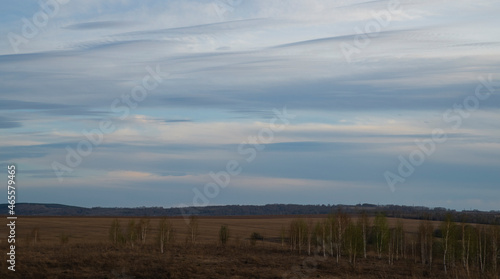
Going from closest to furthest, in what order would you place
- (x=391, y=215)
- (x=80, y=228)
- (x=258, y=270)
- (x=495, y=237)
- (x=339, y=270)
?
(x=258, y=270), (x=339, y=270), (x=495, y=237), (x=80, y=228), (x=391, y=215)

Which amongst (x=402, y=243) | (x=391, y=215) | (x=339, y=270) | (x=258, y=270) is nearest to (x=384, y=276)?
(x=339, y=270)

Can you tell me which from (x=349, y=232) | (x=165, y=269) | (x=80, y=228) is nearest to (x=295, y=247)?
(x=349, y=232)

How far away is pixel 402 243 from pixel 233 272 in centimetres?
3616

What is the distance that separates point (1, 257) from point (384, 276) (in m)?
31.3

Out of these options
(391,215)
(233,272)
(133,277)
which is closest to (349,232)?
(233,272)

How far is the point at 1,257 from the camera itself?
144 feet

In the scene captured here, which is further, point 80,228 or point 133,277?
point 80,228

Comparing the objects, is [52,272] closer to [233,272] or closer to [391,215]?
[233,272]

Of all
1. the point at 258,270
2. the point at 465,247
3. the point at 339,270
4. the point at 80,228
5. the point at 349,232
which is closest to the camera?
the point at 258,270

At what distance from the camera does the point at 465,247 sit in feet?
171

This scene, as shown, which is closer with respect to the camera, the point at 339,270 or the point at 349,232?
the point at 339,270

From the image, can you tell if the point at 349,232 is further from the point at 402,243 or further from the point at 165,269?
the point at 165,269

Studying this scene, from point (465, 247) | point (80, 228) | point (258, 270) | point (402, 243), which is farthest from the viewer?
point (80, 228)

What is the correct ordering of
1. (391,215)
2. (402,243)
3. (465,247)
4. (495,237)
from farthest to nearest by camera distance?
(391,215) → (402,243) → (465,247) → (495,237)
